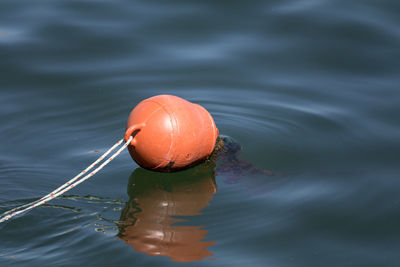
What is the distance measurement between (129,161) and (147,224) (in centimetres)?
156

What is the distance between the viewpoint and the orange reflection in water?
5.93 m

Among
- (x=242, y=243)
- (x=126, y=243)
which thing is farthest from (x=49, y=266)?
A: (x=242, y=243)

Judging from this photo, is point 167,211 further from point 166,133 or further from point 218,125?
point 218,125

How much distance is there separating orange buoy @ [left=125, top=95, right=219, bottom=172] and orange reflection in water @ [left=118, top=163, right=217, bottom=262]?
360 mm

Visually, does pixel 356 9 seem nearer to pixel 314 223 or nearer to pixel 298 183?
pixel 298 183

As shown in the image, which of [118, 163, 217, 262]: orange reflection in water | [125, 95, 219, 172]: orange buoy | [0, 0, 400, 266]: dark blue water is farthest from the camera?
[125, 95, 219, 172]: orange buoy

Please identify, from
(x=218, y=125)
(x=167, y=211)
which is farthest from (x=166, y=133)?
(x=218, y=125)

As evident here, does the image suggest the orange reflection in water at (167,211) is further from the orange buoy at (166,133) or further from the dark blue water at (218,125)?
the orange buoy at (166,133)

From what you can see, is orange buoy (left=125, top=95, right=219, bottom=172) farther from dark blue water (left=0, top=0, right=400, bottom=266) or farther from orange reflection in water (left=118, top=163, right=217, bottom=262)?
dark blue water (left=0, top=0, right=400, bottom=266)

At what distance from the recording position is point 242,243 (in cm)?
601

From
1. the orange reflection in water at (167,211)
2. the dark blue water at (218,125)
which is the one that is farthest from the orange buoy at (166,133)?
the dark blue water at (218,125)

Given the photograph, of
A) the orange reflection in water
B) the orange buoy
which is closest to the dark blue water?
the orange reflection in water

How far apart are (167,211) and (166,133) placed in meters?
0.82

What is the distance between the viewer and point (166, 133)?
654 cm
